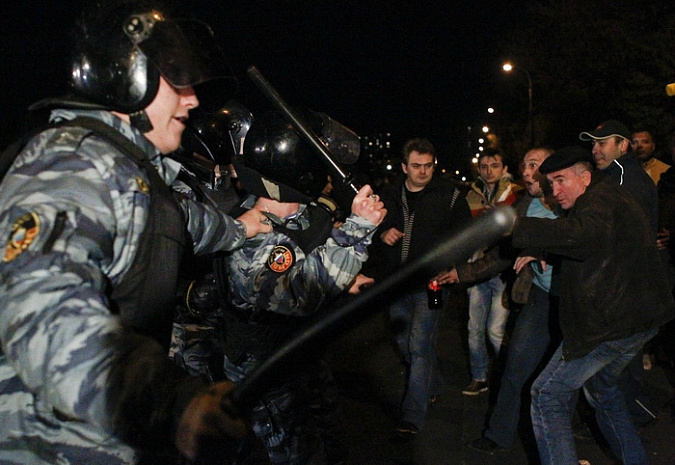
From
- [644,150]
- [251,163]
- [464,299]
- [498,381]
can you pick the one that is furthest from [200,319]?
[464,299]

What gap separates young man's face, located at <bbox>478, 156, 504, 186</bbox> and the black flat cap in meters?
2.84

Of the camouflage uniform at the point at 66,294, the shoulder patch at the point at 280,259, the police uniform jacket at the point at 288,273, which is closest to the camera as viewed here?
the camouflage uniform at the point at 66,294

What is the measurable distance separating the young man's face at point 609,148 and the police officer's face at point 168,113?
14.4 feet

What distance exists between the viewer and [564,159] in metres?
4.23

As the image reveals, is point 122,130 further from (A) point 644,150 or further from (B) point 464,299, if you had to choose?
(B) point 464,299

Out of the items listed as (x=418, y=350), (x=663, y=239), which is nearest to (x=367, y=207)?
(x=418, y=350)

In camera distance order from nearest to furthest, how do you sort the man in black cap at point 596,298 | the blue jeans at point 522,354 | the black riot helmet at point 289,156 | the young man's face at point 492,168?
1. the black riot helmet at point 289,156
2. the man in black cap at point 596,298
3. the blue jeans at point 522,354
4. the young man's face at point 492,168

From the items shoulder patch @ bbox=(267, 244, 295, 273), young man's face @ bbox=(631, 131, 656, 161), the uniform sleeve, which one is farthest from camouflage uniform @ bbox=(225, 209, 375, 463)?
young man's face @ bbox=(631, 131, 656, 161)

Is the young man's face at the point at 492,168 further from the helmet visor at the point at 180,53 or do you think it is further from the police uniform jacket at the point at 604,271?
the helmet visor at the point at 180,53

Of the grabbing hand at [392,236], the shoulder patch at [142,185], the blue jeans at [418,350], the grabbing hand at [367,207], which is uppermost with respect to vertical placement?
the shoulder patch at [142,185]

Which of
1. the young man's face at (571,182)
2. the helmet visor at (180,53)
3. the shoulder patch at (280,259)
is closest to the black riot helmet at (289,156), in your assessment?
the shoulder patch at (280,259)

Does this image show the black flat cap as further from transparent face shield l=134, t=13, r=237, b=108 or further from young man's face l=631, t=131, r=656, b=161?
young man's face l=631, t=131, r=656, b=161

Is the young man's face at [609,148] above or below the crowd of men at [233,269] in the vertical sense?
above

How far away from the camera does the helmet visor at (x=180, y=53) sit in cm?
204
